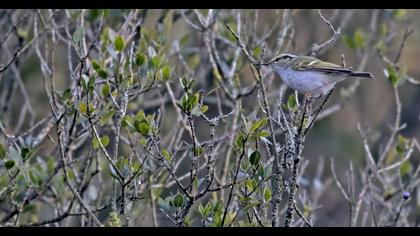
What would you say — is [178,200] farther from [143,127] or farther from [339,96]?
[339,96]

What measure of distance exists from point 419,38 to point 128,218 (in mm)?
7245

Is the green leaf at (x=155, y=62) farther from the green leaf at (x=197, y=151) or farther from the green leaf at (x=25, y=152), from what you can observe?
the green leaf at (x=197, y=151)

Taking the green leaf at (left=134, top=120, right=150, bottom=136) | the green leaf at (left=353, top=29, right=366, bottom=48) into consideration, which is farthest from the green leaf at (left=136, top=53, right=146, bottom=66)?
the green leaf at (left=353, top=29, right=366, bottom=48)

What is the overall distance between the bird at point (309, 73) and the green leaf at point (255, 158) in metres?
1.00

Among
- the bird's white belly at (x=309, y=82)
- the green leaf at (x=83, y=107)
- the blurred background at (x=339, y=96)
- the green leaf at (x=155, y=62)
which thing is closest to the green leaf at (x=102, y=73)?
the green leaf at (x=155, y=62)

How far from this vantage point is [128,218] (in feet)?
8.66

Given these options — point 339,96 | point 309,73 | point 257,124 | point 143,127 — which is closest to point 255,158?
point 257,124

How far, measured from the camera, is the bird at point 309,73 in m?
3.50

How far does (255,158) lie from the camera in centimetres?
246

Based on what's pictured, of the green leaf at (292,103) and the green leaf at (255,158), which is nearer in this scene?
the green leaf at (255,158)

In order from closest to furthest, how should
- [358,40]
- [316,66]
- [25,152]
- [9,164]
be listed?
1. [9,164]
2. [25,152]
3. [316,66]
4. [358,40]

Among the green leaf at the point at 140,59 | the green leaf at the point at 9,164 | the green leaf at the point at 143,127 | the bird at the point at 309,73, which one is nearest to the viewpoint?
the green leaf at the point at 143,127

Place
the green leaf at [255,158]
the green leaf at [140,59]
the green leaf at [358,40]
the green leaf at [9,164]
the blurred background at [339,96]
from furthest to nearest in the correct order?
the blurred background at [339,96], the green leaf at [358,40], the green leaf at [140,59], the green leaf at [9,164], the green leaf at [255,158]

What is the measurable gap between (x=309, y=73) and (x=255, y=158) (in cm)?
129
